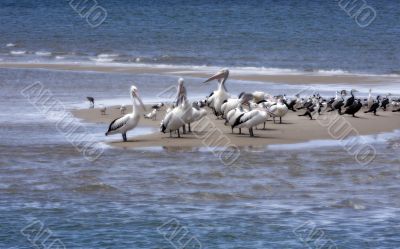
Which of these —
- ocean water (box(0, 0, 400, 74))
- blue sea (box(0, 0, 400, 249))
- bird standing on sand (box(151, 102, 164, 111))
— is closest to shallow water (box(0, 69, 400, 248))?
blue sea (box(0, 0, 400, 249))

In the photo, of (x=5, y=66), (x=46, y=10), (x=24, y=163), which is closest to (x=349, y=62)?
(x=5, y=66)

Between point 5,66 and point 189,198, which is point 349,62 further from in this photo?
point 189,198

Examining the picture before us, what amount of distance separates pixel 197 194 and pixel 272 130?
626 cm

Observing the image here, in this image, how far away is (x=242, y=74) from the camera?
3659 cm

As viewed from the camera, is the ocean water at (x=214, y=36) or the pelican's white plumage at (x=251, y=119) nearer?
the pelican's white plumage at (x=251, y=119)

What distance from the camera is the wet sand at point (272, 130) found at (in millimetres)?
19297

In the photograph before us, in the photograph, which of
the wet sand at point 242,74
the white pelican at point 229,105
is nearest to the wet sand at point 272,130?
the white pelican at point 229,105

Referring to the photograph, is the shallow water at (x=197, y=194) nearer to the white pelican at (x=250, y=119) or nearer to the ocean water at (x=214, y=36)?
the white pelican at (x=250, y=119)

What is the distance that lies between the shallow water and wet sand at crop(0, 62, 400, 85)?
13.2 metres

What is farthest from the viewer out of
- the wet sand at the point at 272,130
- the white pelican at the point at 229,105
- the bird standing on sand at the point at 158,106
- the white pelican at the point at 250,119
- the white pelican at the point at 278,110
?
the bird standing on sand at the point at 158,106

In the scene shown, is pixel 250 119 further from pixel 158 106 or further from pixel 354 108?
pixel 158 106

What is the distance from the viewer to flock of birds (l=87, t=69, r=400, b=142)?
1966 cm

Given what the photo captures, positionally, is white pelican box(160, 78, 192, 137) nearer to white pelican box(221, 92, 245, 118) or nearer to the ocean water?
white pelican box(221, 92, 245, 118)

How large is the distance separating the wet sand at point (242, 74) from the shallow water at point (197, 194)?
13.2m
